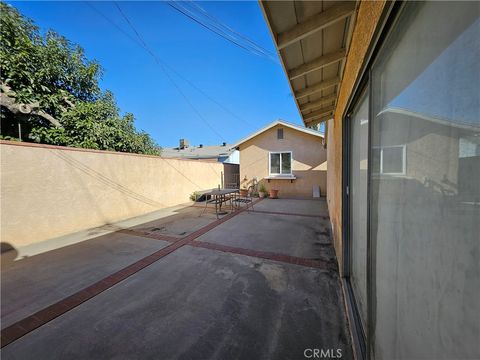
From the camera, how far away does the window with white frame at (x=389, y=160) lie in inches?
38.4

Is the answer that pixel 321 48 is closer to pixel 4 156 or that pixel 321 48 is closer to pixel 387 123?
pixel 387 123

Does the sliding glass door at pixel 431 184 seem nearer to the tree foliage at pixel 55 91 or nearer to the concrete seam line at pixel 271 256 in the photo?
the concrete seam line at pixel 271 256

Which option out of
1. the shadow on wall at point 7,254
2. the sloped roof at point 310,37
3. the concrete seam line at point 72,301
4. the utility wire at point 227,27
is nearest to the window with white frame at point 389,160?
the sloped roof at point 310,37

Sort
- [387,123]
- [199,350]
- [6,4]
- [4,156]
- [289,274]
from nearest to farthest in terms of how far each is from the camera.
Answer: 1. [387,123]
2. [199,350]
3. [289,274]
4. [4,156]
5. [6,4]

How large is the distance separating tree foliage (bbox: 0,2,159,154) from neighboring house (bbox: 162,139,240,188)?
Answer: 22.3 feet

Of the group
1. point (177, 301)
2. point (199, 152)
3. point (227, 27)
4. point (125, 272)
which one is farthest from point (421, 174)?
point (199, 152)

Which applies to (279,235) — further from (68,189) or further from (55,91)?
(55,91)

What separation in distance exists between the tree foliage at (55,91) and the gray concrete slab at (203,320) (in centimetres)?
734

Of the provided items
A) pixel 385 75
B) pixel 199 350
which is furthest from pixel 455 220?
pixel 199 350

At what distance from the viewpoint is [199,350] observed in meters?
1.90

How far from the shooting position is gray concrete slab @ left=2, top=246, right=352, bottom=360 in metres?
1.90

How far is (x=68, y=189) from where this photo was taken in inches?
215

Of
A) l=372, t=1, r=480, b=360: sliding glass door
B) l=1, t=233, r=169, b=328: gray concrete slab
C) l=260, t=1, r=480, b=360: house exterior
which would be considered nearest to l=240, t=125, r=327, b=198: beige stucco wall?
l=1, t=233, r=169, b=328: gray concrete slab

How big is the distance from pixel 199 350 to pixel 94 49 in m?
12.6
